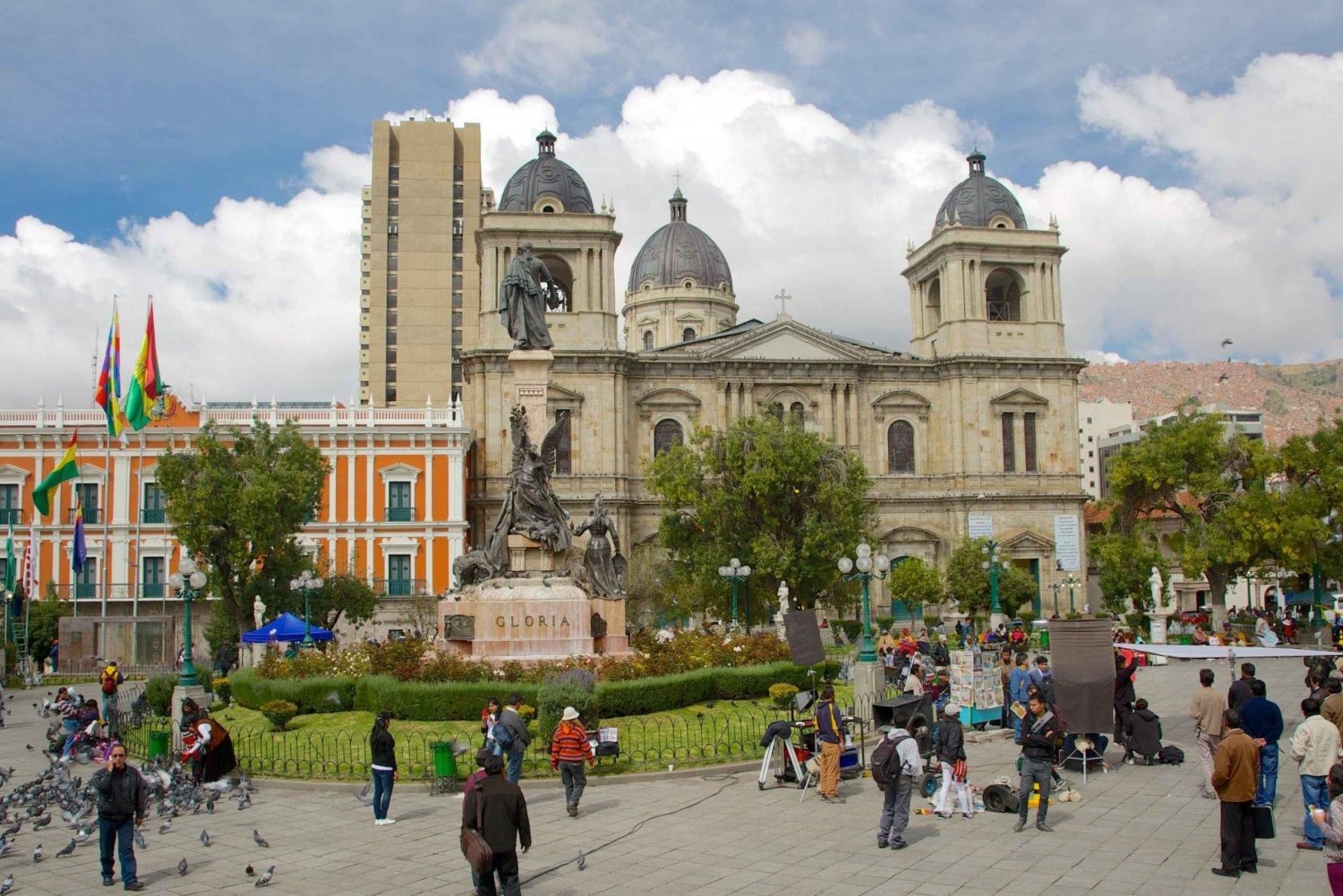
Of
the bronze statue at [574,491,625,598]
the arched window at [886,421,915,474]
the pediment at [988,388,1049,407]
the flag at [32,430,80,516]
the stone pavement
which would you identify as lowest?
the stone pavement

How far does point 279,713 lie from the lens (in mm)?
19156

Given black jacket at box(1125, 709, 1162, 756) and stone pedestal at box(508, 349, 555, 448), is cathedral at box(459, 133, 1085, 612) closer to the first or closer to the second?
stone pedestal at box(508, 349, 555, 448)

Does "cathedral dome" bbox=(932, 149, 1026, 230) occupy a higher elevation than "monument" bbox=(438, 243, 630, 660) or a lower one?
higher

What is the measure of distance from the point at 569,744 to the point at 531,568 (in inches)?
364

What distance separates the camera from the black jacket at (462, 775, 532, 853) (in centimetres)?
884

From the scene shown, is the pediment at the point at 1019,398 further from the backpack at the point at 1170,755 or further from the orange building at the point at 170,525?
the backpack at the point at 1170,755

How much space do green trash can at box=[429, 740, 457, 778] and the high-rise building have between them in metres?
67.8

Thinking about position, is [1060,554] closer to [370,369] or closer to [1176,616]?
[1176,616]

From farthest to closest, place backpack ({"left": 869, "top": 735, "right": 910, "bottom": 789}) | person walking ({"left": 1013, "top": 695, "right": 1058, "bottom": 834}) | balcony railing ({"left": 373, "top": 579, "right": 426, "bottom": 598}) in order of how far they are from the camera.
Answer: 1. balcony railing ({"left": 373, "top": 579, "right": 426, "bottom": 598})
2. person walking ({"left": 1013, "top": 695, "right": 1058, "bottom": 834})
3. backpack ({"left": 869, "top": 735, "right": 910, "bottom": 789})

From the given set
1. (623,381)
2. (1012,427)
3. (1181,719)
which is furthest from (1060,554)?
(1181,719)

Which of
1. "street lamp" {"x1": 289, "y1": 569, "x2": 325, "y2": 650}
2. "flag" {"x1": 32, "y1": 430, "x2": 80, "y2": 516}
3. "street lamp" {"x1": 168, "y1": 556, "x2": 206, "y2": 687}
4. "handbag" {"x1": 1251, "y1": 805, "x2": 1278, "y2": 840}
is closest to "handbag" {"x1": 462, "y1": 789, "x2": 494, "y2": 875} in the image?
"handbag" {"x1": 1251, "y1": 805, "x2": 1278, "y2": 840}

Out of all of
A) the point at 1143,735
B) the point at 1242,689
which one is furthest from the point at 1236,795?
the point at 1143,735

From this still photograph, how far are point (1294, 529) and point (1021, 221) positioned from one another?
22.5 m

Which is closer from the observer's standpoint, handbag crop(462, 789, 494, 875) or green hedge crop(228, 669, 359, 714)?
handbag crop(462, 789, 494, 875)
